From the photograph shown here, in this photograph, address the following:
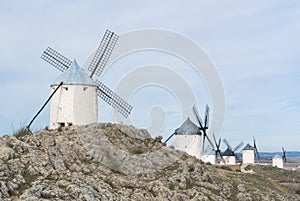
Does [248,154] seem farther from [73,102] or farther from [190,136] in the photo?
[73,102]

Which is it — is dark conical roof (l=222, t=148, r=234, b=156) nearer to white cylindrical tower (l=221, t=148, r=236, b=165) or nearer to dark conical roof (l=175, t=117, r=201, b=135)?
white cylindrical tower (l=221, t=148, r=236, b=165)

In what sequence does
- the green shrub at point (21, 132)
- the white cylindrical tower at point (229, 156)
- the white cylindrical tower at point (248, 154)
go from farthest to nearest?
the white cylindrical tower at point (248, 154)
the white cylindrical tower at point (229, 156)
the green shrub at point (21, 132)

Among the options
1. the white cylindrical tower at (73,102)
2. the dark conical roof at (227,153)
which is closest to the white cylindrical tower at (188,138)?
the white cylindrical tower at (73,102)

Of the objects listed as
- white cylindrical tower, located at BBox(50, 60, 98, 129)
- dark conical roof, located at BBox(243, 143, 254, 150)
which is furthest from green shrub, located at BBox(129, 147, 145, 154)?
dark conical roof, located at BBox(243, 143, 254, 150)

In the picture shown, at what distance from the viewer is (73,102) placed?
41.2 meters

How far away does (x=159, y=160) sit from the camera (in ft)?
118

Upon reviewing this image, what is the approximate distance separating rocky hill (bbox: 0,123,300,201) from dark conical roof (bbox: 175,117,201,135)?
2749cm

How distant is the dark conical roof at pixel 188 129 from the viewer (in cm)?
6769

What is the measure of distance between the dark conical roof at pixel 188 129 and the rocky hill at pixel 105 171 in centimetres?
2749

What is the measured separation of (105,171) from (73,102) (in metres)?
11.2

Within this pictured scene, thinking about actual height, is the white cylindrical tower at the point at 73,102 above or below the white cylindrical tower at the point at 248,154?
below

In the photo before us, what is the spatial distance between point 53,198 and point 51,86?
18.2 meters

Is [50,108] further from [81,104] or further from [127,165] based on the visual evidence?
[127,165]

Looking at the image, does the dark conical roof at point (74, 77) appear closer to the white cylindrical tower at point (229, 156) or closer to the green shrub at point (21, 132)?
the green shrub at point (21, 132)
